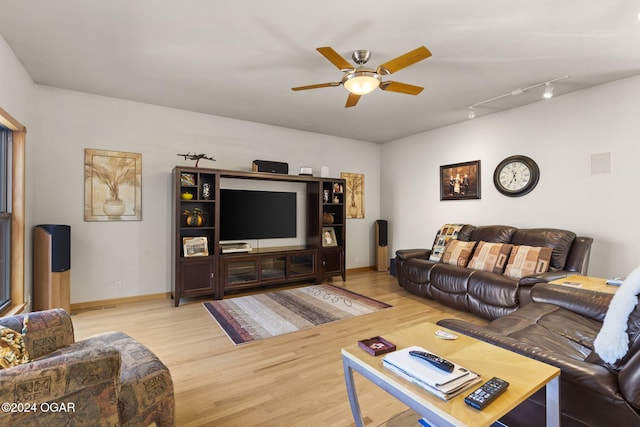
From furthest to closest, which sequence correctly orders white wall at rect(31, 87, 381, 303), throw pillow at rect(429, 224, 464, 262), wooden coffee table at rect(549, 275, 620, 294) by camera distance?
1. throw pillow at rect(429, 224, 464, 262)
2. white wall at rect(31, 87, 381, 303)
3. wooden coffee table at rect(549, 275, 620, 294)

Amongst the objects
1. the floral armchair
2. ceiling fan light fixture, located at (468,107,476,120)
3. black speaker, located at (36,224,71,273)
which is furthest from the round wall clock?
black speaker, located at (36,224,71,273)

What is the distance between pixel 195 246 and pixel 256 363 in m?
2.16

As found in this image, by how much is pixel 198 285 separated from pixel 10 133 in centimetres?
249

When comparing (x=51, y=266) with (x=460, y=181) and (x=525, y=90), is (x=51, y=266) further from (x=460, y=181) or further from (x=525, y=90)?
(x=525, y=90)

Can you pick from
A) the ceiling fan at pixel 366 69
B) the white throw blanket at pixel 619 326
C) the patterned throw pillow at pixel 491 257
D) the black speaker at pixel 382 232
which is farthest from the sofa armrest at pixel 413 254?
the white throw blanket at pixel 619 326

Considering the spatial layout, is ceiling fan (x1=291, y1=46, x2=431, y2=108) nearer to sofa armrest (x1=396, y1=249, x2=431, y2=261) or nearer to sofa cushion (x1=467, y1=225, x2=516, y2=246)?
sofa cushion (x1=467, y1=225, x2=516, y2=246)

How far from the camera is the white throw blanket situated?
1393 mm

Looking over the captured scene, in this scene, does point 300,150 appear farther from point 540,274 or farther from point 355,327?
point 540,274

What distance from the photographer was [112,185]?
3941 mm

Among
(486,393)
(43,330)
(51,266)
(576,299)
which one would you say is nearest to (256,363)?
(43,330)

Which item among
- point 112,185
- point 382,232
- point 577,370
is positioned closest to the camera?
point 577,370

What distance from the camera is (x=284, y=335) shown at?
3035 millimetres

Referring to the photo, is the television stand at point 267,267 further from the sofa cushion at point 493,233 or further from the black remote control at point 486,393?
the black remote control at point 486,393

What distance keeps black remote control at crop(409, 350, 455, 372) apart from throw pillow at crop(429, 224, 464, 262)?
331 cm
